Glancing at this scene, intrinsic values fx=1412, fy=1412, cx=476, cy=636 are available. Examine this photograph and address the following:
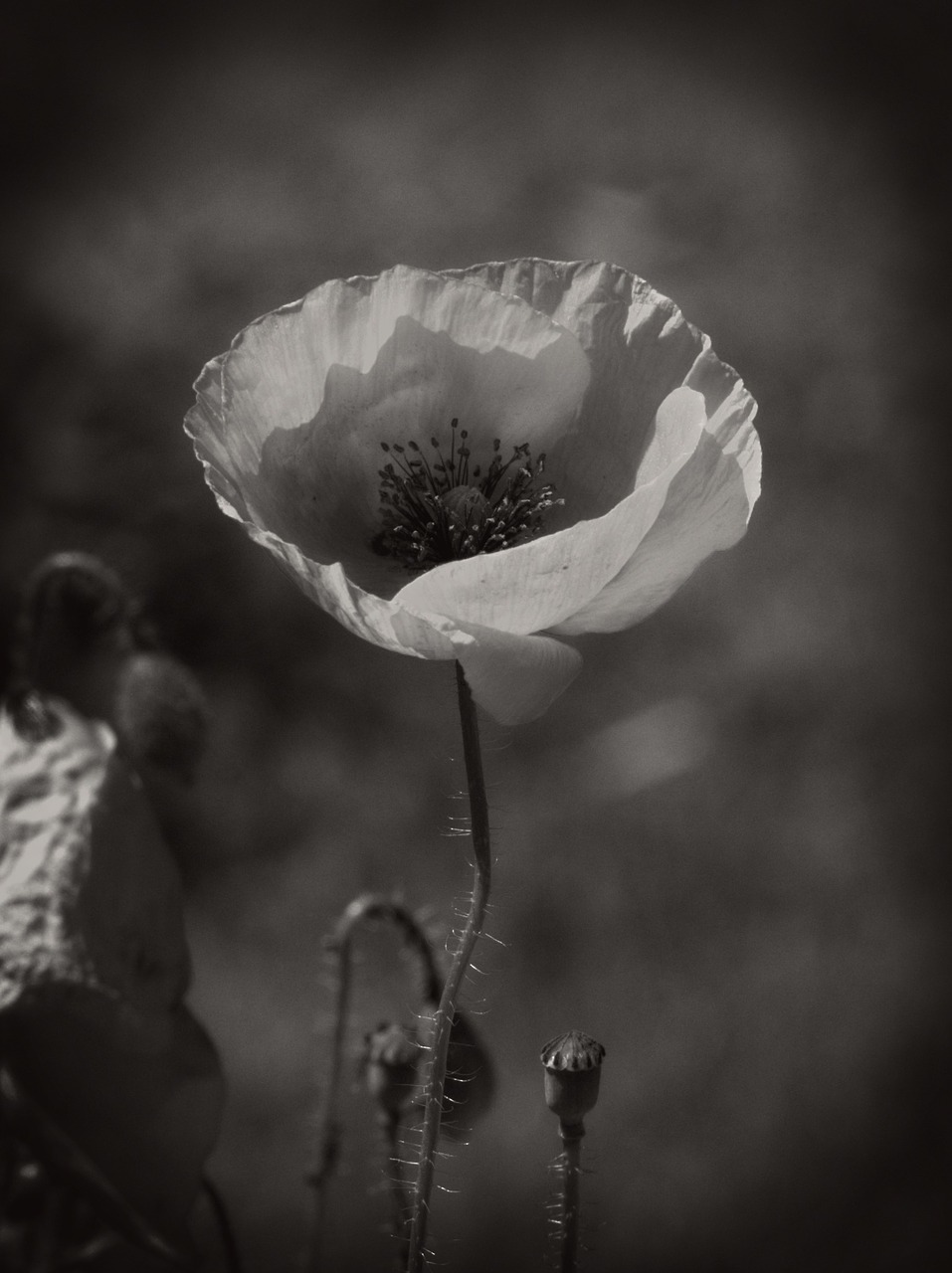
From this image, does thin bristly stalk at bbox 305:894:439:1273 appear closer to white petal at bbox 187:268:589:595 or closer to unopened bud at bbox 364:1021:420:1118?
unopened bud at bbox 364:1021:420:1118

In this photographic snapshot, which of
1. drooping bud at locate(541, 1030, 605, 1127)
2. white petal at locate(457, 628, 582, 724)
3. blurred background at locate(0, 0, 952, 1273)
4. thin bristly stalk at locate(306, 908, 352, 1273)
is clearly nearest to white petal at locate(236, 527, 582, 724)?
white petal at locate(457, 628, 582, 724)

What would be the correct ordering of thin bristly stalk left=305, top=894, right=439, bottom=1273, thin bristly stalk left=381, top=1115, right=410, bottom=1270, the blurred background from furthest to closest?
the blurred background → thin bristly stalk left=305, top=894, right=439, bottom=1273 → thin bristly stalk left=381, top=1115, right=410, bottom=1270

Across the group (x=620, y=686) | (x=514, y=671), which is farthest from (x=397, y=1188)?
(x=620, y=686)

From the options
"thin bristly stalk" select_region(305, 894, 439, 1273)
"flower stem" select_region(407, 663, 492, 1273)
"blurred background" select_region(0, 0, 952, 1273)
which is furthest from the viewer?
"blurred background" select_region(0, 0, 952, 1273)

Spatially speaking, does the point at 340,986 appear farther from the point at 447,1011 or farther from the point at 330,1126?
the point at 447,1011

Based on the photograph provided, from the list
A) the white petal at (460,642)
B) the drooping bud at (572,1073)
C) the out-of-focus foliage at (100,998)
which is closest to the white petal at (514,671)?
the white petal at (460,642)

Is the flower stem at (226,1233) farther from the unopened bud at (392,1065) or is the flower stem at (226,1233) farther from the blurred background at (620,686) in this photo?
the blurred background at (620,686)
